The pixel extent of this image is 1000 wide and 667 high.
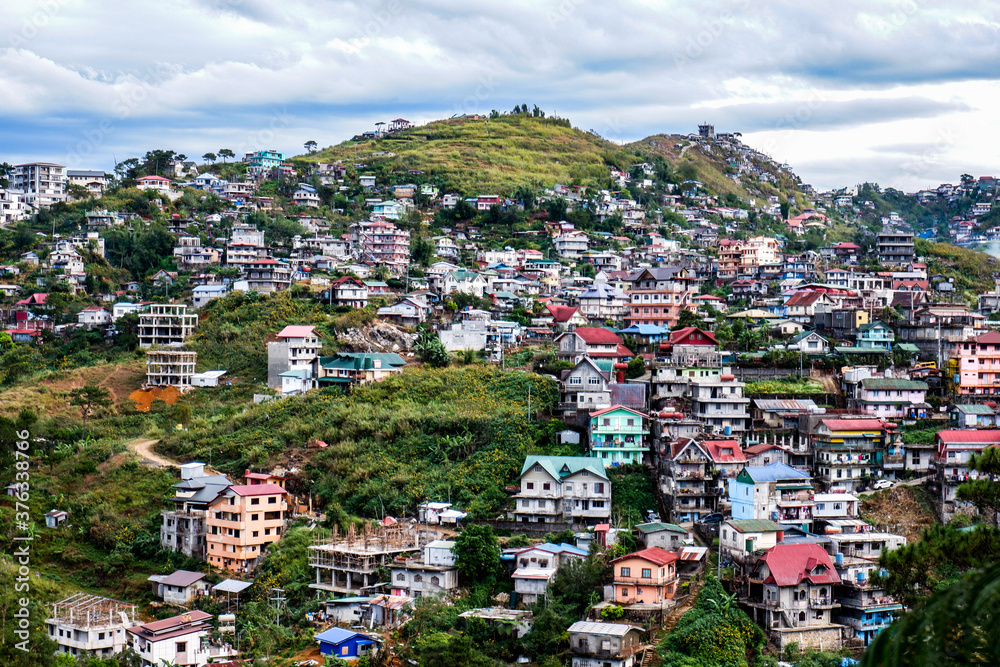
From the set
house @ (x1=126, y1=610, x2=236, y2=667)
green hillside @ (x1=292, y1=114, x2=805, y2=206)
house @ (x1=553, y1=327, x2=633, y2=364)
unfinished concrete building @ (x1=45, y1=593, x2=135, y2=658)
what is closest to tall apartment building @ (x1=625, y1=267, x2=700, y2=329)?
house @ (x1=553, y1=327, x2=633, y2=364)

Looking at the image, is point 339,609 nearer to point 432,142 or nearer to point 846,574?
point 846,574

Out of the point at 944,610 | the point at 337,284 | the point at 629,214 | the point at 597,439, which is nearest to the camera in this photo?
the point at 944,610

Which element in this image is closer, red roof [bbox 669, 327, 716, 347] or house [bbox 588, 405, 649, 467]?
house [bbox 588, 405, 649, 467]

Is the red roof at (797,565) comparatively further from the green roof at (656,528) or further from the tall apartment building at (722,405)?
the tall apartment building at (722,405)

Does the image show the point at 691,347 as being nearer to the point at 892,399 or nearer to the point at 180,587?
the point at 892,399

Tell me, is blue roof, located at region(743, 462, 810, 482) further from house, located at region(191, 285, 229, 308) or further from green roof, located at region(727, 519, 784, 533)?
house, located at region(191, 285, 229, 308)

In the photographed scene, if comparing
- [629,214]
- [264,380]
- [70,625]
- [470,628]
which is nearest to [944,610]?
[470,628]

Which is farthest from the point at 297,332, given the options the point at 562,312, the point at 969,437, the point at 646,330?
the point at 969,437

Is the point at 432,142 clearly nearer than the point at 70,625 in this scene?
No
